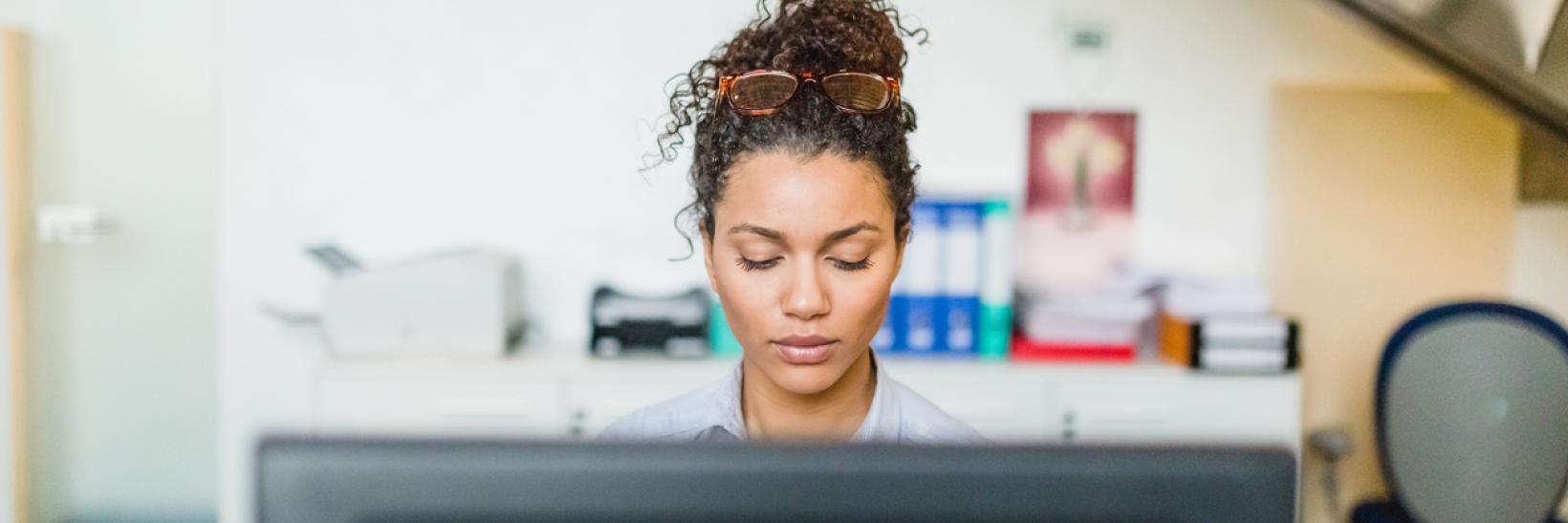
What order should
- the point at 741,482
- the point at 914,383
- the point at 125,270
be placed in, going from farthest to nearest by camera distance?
the point at 125,270, the point at 914,383, the point at 741,482

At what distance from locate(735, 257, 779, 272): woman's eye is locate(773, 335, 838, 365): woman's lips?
0.05m

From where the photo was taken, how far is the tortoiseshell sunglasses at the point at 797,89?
771 millimetres

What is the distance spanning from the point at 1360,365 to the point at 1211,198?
0.56 metres

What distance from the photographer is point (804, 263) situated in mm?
744

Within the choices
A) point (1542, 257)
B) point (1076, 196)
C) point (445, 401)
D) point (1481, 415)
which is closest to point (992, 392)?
point (1076, 196)

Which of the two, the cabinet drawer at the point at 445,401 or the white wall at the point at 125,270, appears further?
the white wall at the point at 125,270

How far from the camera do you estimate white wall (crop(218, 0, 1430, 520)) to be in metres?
2.37

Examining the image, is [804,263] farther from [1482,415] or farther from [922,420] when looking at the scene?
[1482,415]

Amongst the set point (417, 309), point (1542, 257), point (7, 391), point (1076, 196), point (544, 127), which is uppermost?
point (544, 127)

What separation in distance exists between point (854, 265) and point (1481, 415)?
168 centimetres

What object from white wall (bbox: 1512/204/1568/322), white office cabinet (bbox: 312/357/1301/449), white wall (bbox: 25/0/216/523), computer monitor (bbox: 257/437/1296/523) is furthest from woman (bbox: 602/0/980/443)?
white wall (bbox: 25/0/216/523)

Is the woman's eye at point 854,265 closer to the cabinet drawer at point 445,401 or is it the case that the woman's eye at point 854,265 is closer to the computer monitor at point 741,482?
the computer monitor at point 741,482

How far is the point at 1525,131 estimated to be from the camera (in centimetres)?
247

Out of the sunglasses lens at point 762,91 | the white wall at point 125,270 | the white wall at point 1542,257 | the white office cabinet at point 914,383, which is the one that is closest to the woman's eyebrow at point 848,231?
the sunglasses lens at point 762,91
